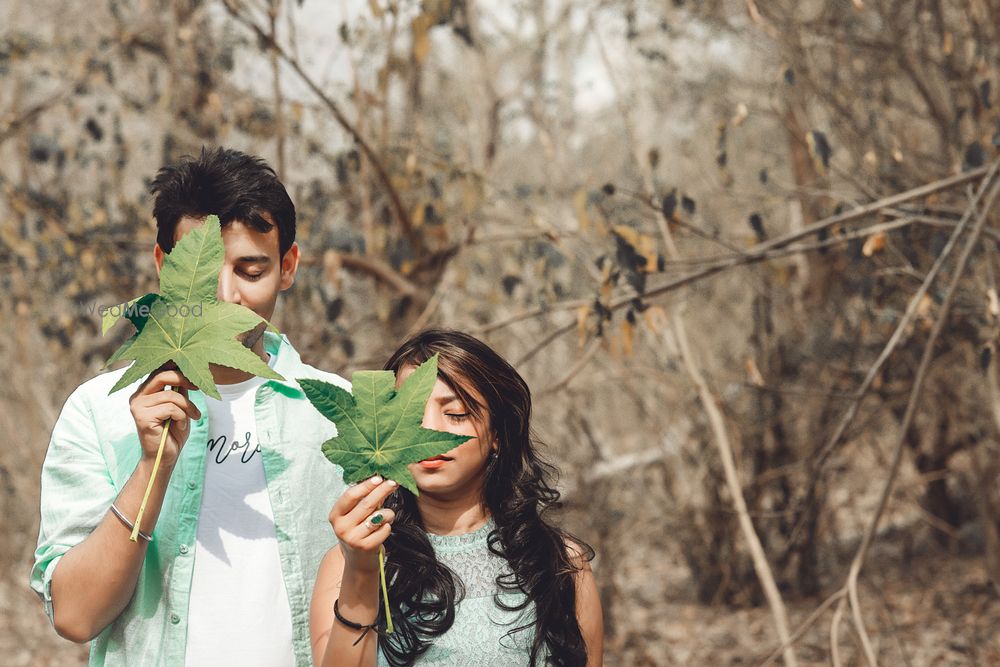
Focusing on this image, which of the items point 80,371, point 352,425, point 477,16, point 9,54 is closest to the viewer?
point 352,425

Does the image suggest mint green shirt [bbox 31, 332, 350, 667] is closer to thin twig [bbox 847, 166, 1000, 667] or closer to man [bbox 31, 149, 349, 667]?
man [bbox 31, 149, 349, 667]

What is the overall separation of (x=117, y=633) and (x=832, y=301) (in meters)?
4.84

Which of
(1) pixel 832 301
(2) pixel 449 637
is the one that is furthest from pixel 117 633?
(1) pixel 832 301

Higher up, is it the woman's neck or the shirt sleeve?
the shirt sleeve

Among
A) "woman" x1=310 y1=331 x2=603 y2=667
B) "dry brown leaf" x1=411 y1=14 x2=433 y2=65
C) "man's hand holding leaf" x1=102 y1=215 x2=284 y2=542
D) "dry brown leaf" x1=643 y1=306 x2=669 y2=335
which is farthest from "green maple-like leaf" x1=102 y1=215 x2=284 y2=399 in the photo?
"dry brown leaf" x1=411 y1=14 x2=433 y2=65

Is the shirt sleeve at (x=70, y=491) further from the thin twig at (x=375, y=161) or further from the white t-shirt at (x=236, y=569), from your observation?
the thin twig at (x=375, y=161)

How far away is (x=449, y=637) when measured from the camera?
67.9 inches

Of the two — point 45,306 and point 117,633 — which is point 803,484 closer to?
point 45,306

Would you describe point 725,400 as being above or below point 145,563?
below

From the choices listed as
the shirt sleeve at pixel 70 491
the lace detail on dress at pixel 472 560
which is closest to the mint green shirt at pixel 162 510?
the shirt sleeve at pixel 70 491

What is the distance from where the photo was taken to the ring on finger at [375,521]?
142cm

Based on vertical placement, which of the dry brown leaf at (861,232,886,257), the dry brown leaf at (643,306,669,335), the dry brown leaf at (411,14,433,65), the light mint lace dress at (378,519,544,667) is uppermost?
the dry brown leaf at (411,14,433,65)

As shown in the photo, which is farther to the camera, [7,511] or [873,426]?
[7,511]

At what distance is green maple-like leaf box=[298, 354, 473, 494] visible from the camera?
144cm
